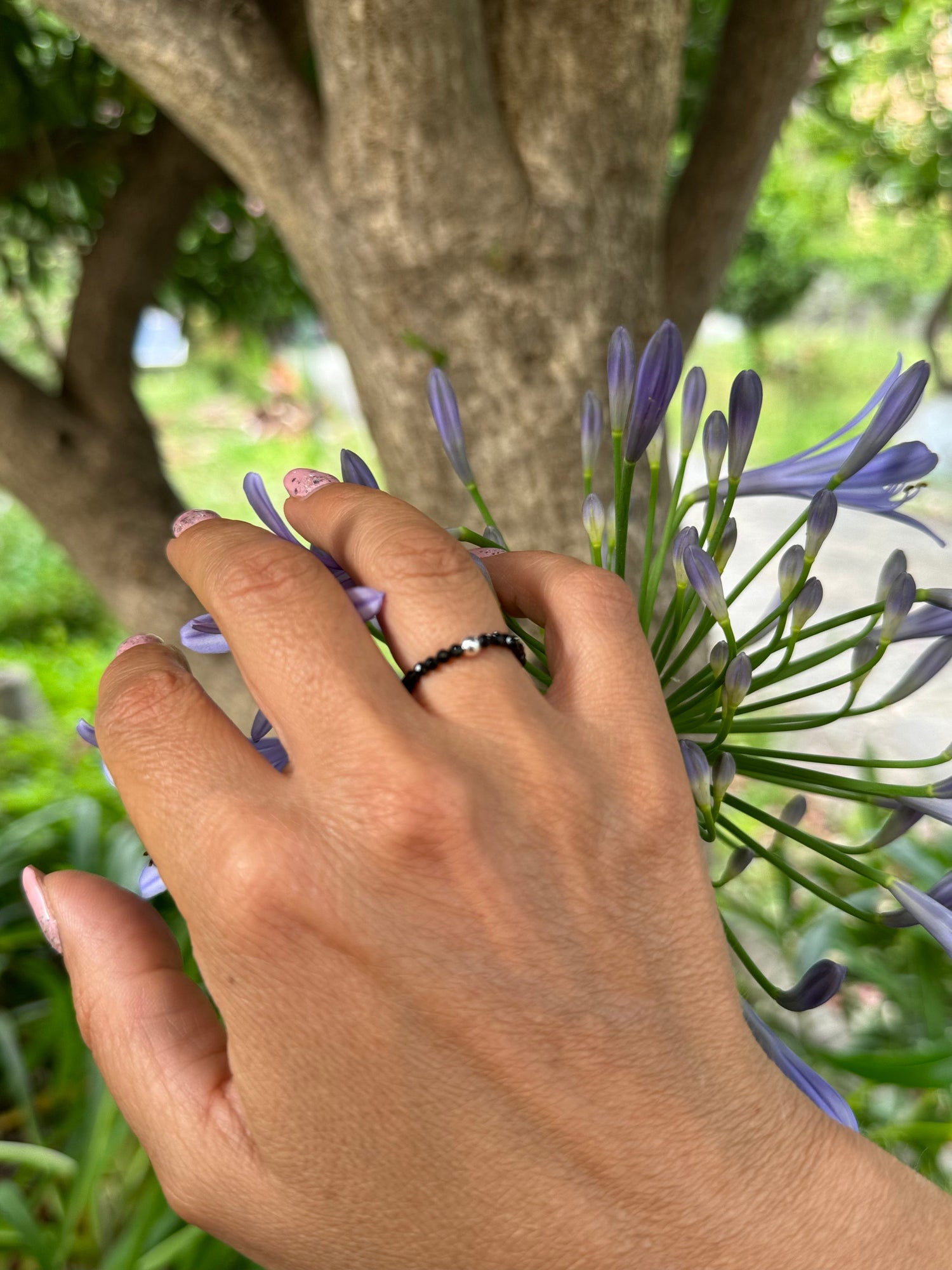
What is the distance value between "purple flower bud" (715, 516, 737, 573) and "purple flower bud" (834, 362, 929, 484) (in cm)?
8

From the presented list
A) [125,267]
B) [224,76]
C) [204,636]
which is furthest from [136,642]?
[125,267]

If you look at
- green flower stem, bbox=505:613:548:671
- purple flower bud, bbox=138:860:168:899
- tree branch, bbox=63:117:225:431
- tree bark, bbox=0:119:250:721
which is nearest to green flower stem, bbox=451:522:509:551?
green flower stem, bbox=505:613:548:671

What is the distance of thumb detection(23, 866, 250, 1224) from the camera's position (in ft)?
1.59

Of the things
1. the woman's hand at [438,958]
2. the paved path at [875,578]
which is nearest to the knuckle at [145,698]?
the woman's hand at [438,958]

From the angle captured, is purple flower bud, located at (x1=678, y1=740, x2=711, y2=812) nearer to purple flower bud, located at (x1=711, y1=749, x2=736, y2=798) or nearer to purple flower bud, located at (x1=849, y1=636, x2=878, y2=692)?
purple flower bud, located at (x1=711, y1=749, x2=736, y2=798)

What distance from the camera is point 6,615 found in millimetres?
6012

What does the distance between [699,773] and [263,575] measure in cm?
25

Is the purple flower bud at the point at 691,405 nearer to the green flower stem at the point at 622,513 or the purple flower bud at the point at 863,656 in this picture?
the green flower stem at the point at 622,513

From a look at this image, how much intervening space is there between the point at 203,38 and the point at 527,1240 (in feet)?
3.66

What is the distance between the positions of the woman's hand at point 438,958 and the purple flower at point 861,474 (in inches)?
7.6

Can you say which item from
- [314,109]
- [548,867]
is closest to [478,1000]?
[548,867]

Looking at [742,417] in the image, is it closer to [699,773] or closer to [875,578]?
[699,773]

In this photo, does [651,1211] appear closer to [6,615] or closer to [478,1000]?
[478,1000]

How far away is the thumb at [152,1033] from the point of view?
0.49m
